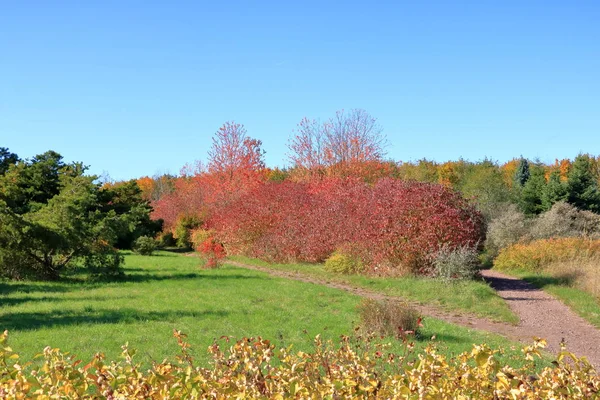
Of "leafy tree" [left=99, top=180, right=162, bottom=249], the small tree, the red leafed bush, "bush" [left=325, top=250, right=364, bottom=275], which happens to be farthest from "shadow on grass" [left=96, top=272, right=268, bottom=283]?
"leafy tree" [left=99, top=180, right=162, bottom=249]

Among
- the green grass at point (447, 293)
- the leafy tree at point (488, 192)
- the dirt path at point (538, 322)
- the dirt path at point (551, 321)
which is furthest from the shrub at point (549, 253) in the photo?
the leafy tree at point (488, 192)

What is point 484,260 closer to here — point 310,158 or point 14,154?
point 310,158

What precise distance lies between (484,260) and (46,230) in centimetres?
1892

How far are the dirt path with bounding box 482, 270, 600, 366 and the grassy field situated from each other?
55.9 inches

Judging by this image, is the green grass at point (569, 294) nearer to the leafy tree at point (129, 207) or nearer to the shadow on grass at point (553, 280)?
the shadow on grass at point (553, 280)

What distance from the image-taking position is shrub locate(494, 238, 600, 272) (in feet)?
67.5

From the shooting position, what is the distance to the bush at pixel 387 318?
8787 millimetres

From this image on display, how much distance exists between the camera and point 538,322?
1191 centimetres

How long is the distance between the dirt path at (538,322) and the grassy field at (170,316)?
114 centimetres

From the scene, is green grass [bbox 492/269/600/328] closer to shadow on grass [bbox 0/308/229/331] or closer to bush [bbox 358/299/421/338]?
bush [bbox 358/299/421/338]

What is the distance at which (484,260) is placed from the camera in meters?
25.7

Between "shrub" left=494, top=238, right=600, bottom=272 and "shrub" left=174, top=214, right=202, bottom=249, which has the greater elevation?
"shrub" left=174, top=214, right=202, bottom=249

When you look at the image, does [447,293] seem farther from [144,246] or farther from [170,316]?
[144,246]

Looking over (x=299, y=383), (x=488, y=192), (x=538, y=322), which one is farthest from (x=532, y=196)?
(x=299, y=383)
